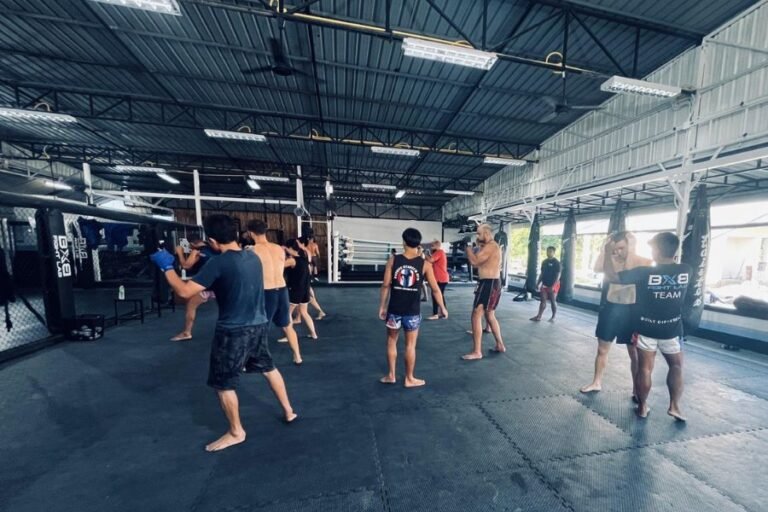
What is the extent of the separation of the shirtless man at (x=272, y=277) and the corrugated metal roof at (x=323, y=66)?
11.3 ft

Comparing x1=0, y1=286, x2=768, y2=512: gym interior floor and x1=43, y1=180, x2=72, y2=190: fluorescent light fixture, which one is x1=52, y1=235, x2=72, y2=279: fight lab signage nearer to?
x1=0, y1=286, x2=768, y2=512: gym interior floor

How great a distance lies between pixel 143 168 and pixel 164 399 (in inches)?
452

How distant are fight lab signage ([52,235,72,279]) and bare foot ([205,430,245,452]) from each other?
439 cm

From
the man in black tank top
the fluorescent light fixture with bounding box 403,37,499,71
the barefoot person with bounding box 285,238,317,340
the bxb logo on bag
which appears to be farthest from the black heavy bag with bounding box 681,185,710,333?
the barefoot person with bounding box 285,238,317,340

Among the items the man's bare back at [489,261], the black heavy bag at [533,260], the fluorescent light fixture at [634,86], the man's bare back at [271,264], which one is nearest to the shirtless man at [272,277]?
the man's bare back at [271,264]

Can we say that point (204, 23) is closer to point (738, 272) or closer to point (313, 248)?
point (313, 248)

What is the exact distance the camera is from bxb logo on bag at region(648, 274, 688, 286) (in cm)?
242

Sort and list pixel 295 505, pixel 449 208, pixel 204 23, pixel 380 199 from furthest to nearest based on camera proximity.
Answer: pixel 449 208 → pixel 380 199 → pixel 204 23 → pixel 295 505

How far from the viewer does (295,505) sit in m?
1.68

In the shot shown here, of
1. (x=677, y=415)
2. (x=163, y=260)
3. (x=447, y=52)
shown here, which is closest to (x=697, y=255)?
(x=677, y=415)

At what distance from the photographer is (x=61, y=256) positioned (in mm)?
4273

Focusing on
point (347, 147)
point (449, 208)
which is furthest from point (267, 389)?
point (449, 208)

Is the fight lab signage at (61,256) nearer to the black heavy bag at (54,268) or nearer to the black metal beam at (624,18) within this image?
the black heavy bag at (54,268)

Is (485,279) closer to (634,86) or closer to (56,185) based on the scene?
(634,86)
